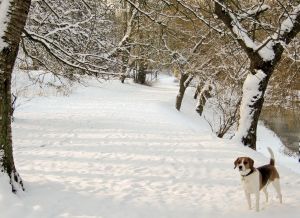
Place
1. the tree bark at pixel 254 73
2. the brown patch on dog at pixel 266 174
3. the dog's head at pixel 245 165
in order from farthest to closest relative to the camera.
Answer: the tree bark at pixel 254 73
the brown patch on dog at pixel 266 174
the dog's head at pixel 245 165

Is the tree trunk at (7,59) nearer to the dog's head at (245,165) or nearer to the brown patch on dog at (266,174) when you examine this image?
the dog's head at (245,165)

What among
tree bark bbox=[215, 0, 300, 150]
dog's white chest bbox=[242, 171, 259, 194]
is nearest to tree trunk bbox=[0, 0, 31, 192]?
dog's white chest bbox=[242, 171, 259, 194]

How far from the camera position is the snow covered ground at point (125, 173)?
6734mm

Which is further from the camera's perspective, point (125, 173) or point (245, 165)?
point (125, 173)

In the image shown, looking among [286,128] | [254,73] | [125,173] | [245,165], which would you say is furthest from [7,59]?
[286,128]

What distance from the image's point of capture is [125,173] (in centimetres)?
911

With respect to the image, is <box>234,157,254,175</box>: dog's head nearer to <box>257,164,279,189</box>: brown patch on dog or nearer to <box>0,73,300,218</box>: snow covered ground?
<box>257,164,279,189</box>: brown patch on dog

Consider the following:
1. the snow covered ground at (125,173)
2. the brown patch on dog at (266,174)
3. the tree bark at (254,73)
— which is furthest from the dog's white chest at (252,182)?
the tree bark at (254,73)

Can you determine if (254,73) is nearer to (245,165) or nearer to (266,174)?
(266,174)

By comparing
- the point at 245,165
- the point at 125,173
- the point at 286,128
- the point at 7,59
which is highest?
the point at 7,59

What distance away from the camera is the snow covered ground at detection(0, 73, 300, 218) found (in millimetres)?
6734

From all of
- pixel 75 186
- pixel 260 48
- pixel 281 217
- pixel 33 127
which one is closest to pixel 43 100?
pixel 33 127

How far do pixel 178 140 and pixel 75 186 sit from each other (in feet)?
21.2

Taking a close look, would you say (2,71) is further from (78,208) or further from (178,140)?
(178,140)
